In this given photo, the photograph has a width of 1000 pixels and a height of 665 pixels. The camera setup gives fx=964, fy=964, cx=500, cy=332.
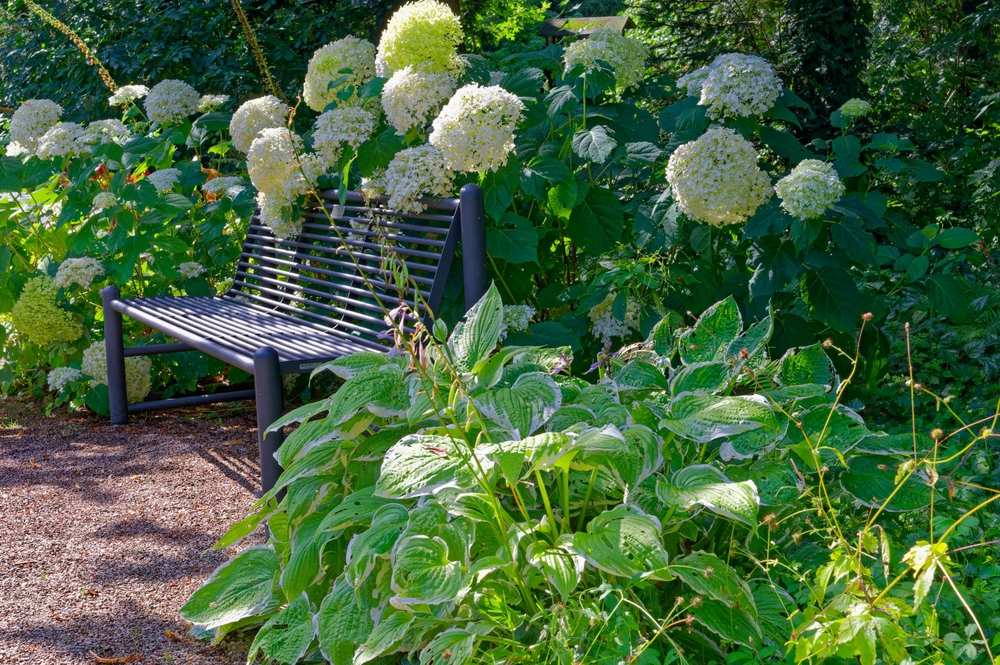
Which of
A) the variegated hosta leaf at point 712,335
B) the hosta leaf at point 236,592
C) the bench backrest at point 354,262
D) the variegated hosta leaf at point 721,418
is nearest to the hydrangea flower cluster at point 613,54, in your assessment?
the bench backrest at point 354,262

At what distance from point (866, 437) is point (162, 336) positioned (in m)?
3.79

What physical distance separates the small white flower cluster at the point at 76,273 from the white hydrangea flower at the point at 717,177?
305 cm

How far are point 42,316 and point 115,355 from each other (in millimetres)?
614

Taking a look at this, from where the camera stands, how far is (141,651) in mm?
2311

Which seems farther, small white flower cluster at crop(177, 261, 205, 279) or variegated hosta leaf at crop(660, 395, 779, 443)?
small white flower cluster at crop(177, 261, 205, 279)

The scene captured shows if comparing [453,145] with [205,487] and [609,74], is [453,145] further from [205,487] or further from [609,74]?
[205,487]

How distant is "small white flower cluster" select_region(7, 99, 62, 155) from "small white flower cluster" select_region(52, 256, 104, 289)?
786 mm

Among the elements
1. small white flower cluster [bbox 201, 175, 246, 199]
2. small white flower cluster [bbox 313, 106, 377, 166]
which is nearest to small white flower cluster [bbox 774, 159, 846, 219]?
small white flower cluster [bbox 313, 106, 377, 166]

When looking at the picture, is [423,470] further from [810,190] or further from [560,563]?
[810,190]

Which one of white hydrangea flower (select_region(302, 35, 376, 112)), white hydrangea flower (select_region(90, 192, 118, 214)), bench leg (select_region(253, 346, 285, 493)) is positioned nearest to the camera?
bench leg (select_region(253, 346, 285, 493))

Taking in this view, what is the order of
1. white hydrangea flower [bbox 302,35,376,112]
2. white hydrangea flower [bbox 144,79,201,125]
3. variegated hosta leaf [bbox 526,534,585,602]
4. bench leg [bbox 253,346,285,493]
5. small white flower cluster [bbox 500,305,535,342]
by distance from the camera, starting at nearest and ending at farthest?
variegated hosta leaf [bbox 526,534,585,602], bench leg [bbox 253,346,285,493], small white flower cluster [bbox 500,305,535,342], white hydrangea flower [bbox 302,35,376,112], white hydrangea flower [bbox 144,79,201,125]

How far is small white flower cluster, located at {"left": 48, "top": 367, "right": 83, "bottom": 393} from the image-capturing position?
4.68m

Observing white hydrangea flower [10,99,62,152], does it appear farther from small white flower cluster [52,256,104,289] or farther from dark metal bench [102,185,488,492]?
dark metal bench [102,185,488,492]

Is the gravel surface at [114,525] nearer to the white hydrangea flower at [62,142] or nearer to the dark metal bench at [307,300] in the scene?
the dark metal bench at [307,300]
